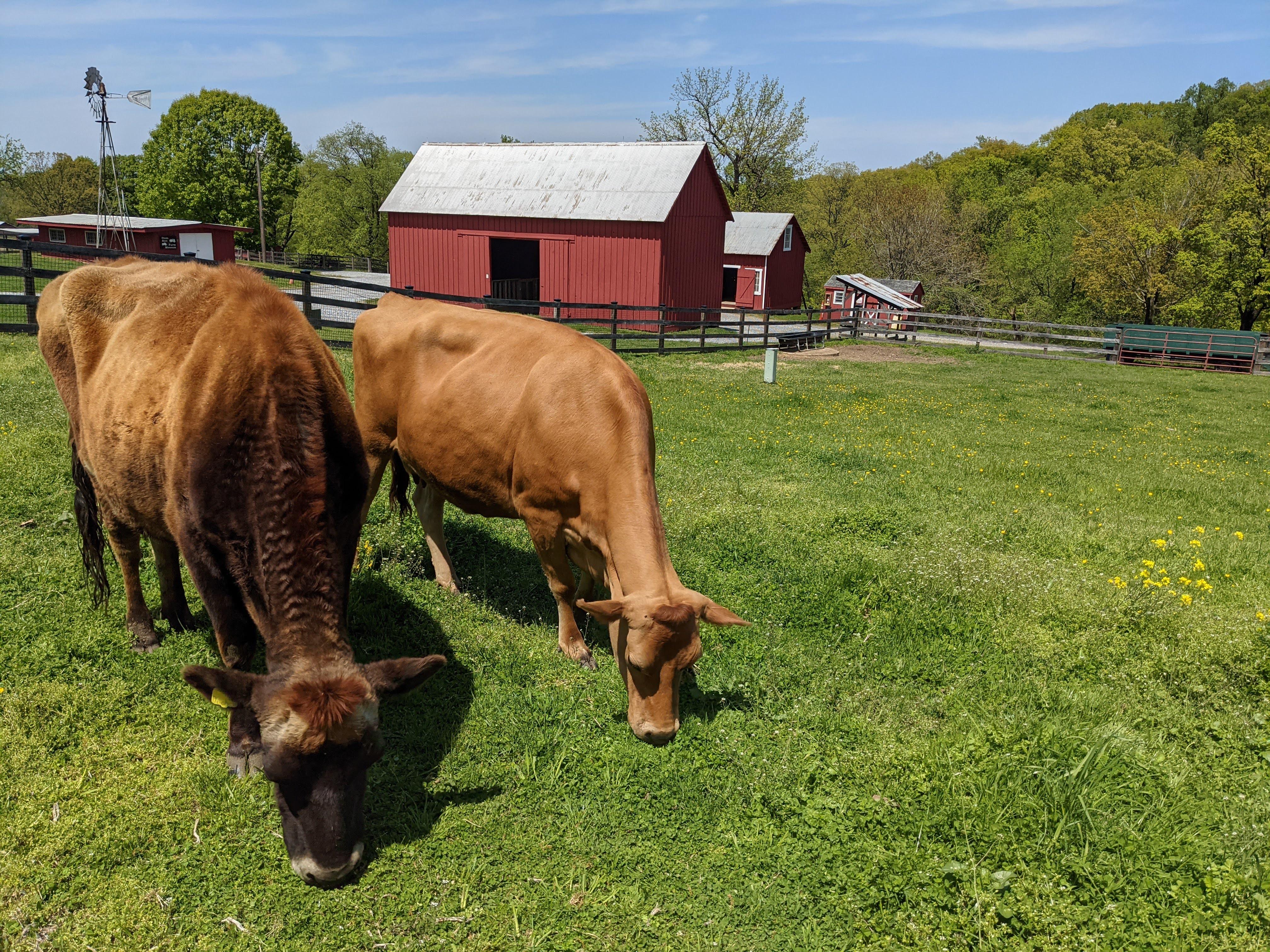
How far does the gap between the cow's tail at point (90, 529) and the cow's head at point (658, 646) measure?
325cm

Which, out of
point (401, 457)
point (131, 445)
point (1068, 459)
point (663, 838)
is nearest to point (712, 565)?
point (401, 457)

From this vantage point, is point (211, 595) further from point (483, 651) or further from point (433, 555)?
point (433, 555)

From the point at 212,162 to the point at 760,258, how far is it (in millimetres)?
49403

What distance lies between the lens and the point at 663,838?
373cm

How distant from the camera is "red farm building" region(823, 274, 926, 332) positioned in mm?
39219

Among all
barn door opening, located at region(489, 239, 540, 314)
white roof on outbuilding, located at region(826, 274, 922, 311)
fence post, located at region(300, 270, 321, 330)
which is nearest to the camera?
fence post, located at region(300, 270, 321, 330)

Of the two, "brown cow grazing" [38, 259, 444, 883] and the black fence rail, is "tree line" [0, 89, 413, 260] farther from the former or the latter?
"brown cow grazing" [38, 259, 444, 883]

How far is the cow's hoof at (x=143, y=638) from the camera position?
484 centimetres

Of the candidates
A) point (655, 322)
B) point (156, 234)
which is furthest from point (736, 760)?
point (156, 234)

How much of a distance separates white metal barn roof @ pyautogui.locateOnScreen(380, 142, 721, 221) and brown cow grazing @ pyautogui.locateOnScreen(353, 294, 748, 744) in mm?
21021

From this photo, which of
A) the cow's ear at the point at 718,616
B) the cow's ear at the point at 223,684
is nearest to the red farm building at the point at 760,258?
the cow's ear at the point at 718,616

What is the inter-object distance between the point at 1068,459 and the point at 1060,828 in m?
8.92

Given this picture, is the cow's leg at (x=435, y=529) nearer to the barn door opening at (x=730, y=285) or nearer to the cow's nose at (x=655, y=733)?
the cow's nose at (x=655, y=733)

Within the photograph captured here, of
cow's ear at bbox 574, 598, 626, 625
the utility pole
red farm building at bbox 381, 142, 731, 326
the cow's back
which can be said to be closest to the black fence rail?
red farm building at bbox 381, 142, 731, 326
